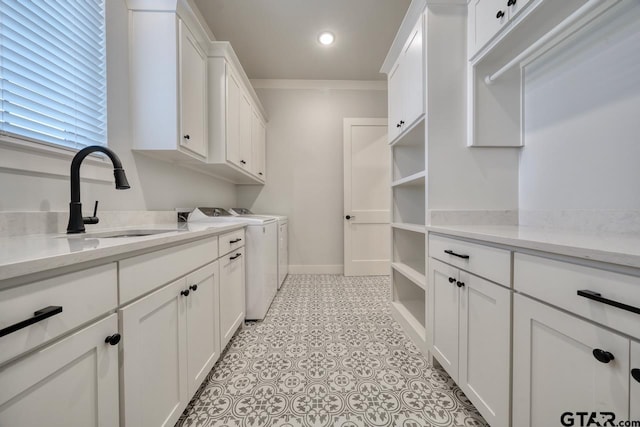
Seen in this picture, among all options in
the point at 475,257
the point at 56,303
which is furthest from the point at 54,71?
the point at 475,257

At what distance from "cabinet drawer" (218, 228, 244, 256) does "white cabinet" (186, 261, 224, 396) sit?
125 millimetres

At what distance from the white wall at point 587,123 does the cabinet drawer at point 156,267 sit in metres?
1.77

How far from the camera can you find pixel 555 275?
0.69 meters

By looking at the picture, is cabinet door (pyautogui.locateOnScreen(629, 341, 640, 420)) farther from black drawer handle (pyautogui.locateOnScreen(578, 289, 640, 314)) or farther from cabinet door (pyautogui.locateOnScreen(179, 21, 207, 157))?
cabinet door (pyautogui.locateOnScreen(179, 21, 207, 157))

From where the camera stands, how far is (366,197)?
3.38 meters

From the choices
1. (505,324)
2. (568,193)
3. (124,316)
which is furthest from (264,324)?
(568,193)

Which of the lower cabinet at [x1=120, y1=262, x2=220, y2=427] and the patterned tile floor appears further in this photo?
the patterned tile floor

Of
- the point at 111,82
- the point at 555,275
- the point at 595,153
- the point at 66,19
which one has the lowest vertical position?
the point at 555,275

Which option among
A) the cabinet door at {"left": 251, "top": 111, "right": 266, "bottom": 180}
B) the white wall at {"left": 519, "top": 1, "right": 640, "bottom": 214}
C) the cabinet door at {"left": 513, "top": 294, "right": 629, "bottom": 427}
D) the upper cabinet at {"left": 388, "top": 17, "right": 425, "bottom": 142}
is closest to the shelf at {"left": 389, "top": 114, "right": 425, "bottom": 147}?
the upper cabinet at {"left": 388, "top": 17, "right": 425, "bottom": 142}

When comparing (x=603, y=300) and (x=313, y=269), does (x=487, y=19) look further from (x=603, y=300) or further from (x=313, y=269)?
(x=313, y=269)

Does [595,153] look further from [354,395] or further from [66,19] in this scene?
[66,19]

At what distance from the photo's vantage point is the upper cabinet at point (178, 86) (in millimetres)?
1537

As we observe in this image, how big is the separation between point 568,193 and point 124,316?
1859 millimetres

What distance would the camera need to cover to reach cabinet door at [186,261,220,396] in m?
1.06
